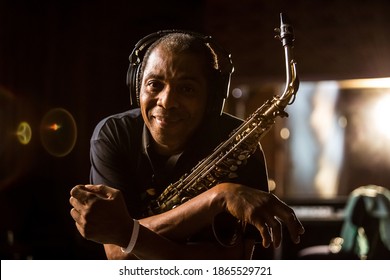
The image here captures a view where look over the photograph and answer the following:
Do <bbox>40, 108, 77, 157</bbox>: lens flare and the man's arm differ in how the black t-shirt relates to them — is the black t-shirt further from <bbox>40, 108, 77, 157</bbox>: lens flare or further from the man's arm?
<bbox>40, 108, 77, 157</bbox>: lens flare

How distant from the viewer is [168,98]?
1.92 metres

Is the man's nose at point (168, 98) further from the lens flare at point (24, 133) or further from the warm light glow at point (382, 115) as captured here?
the warm light glow at point (382, 115)

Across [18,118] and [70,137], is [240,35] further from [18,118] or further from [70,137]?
[18,118]

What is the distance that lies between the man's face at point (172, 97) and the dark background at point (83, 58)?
6.1 inches

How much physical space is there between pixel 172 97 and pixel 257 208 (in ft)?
1.57

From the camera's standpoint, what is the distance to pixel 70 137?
2.11 m

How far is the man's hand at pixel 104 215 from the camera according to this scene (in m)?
1.88

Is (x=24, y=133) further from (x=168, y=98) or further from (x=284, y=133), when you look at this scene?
(x=284, y=133)

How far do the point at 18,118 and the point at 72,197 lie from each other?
0.47 metres

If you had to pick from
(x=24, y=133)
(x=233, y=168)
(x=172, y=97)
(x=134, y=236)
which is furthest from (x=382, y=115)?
(x=24, y=133)

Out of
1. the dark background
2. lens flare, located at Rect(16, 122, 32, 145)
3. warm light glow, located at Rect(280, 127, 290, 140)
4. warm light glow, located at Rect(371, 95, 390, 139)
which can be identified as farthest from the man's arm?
warm light glow, located at Rect(280, 127, 290, 140)

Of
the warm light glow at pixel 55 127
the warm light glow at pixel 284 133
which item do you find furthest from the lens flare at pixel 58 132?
the warm light glow at pixel 284 133

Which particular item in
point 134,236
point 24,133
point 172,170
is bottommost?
point 134,236

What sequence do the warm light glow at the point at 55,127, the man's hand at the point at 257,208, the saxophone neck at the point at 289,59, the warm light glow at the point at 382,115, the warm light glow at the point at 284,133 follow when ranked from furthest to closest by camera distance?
1. the warm light glow at the point at 284,133
2. the warm light glow at the point at 382,115
3. the warm light glow at the point at 55,127
4. the saxophone neck at the point at 289,59
5. the man's hand at the point at 257,208
